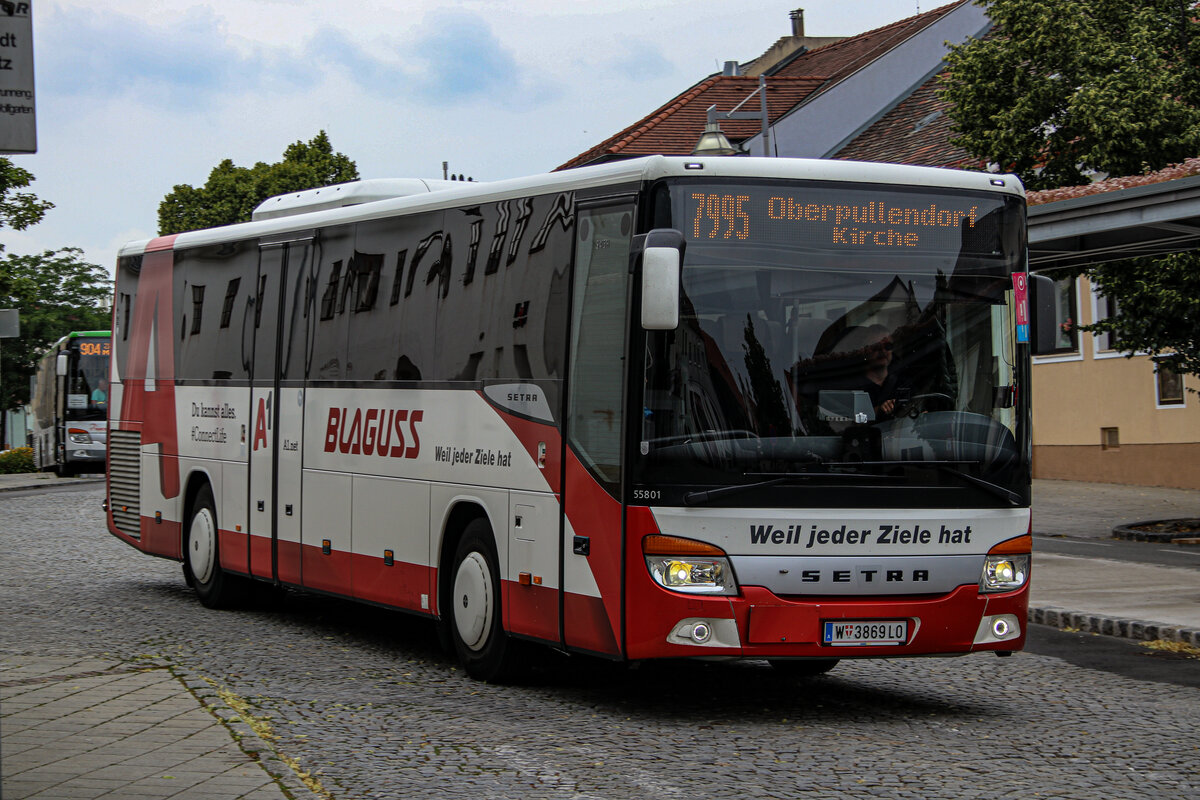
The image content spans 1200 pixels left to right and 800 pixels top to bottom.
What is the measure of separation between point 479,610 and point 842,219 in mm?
3355

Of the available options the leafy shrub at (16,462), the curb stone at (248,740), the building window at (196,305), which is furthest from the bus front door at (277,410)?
the leafy shrub at (16,462)

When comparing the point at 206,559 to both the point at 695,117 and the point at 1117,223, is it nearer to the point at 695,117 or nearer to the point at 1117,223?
the point at 1117,223

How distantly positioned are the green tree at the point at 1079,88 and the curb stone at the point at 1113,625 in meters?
12.0

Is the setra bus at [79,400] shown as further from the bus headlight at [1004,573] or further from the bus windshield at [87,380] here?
the bus headlight at [1004,573]

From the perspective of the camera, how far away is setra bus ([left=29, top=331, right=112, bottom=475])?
150ft

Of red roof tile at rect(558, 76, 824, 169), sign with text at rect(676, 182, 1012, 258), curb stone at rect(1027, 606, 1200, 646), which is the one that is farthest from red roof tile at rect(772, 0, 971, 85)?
sign with text at rect(676, 182, 1012, 258)

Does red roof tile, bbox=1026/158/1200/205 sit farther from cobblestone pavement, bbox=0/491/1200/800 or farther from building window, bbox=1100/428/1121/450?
building window, bbox=1100/428/1121/450

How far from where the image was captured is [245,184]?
74.5 meters

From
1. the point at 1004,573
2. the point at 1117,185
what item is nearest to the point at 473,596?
the point at 1004,573

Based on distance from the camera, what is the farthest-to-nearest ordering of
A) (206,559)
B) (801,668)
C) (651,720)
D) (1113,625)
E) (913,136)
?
(913,136), (206,559), (1113,625), (801,668), (651,720)

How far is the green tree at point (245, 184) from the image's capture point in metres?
73.0

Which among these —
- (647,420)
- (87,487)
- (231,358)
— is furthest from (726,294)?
(87,487)

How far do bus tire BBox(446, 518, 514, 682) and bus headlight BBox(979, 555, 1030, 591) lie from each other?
289 centimetres

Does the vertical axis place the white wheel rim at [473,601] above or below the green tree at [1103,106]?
below
